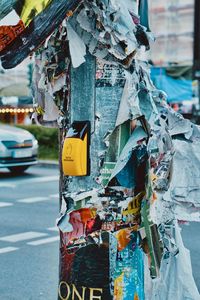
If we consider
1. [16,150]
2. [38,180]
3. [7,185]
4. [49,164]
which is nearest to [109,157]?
[7,185]

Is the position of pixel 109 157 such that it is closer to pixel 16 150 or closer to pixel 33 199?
Result: pixel 33 199

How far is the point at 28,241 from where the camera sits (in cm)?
809

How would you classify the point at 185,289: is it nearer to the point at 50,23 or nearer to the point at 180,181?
the point at 180,181

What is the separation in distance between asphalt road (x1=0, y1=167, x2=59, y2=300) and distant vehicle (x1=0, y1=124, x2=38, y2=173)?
101 cm

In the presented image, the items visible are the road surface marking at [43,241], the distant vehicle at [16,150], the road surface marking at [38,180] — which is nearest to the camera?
the road surface marking at [43,241]

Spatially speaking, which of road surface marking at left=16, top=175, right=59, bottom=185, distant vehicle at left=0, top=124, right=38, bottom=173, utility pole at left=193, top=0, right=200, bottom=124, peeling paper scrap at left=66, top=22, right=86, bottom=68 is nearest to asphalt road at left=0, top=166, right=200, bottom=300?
road surface marking at left=16, top=175, right=59, bottom=185

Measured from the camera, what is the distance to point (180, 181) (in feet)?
12.2

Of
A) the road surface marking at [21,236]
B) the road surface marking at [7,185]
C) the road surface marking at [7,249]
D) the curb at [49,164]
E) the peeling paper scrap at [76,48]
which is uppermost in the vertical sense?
the peeling paper scrap at [76,48]

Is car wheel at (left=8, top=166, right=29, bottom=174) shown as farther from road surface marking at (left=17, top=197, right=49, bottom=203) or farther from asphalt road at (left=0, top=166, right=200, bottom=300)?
road surface marking at (left=17, top=197, right=49, bottom=203)

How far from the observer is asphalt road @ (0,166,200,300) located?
6.16 metres

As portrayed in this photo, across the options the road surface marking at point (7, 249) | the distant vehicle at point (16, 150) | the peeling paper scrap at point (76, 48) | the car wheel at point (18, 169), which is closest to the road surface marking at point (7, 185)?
the distant vehicle at point (16, 150)

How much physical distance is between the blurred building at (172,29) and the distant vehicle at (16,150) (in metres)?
19.9

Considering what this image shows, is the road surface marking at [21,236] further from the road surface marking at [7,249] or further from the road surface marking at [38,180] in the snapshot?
the road surface marking at [38,180]

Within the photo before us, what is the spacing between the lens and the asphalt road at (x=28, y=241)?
6.14m
